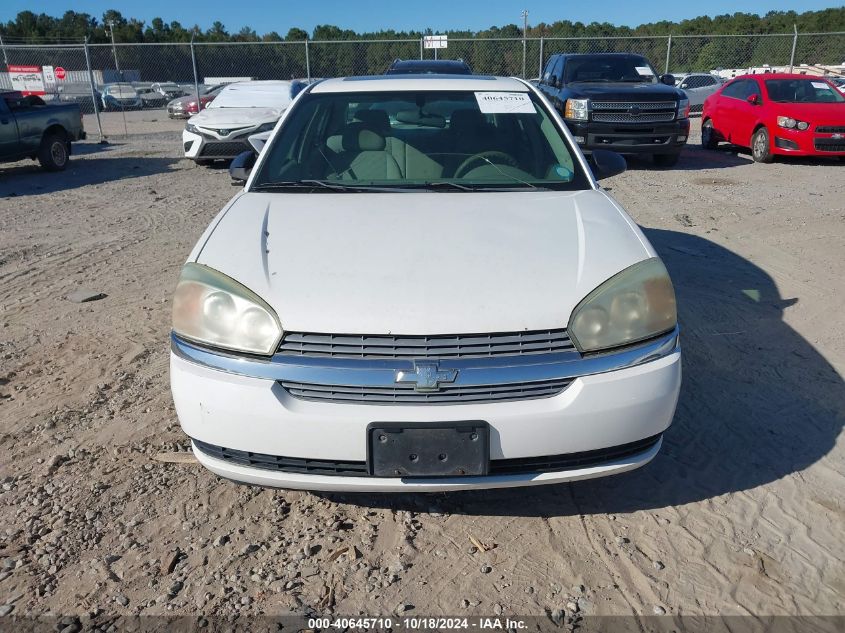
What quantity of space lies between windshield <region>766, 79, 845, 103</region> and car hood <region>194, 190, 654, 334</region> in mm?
11172

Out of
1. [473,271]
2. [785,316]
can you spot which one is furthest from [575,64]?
[473,271]

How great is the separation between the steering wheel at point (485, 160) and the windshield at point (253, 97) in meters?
9.36

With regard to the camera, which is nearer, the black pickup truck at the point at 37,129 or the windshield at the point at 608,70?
the black pickup truck at the point at 37,129

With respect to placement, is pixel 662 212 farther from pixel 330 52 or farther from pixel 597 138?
pixel 330 52

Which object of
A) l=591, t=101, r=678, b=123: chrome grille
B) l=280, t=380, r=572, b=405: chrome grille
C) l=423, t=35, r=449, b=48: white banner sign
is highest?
l=423, t=35, r=449, b=48: white banner sign

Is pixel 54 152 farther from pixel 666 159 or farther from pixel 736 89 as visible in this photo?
pixel 736 89

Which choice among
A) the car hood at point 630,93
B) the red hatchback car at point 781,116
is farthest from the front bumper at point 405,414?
the red hatchback car at point 781,116

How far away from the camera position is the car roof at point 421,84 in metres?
4.00

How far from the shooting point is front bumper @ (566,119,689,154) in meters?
11.2

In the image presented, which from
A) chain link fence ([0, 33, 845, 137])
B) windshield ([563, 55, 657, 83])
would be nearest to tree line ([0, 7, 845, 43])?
chain link fence ([0, 33, 845, 137])

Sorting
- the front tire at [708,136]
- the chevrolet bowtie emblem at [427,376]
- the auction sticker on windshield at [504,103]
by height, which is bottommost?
the front tire at [708,136]

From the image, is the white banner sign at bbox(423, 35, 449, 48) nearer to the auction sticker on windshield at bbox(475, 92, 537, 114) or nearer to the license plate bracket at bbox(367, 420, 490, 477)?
the auction sticker on windshield at bbox(475, 92, 537, 114)

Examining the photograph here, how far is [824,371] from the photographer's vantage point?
3.94 m

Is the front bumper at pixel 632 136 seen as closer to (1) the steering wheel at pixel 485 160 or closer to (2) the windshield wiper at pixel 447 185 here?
(1) the steering wheel at pixel 485 160
